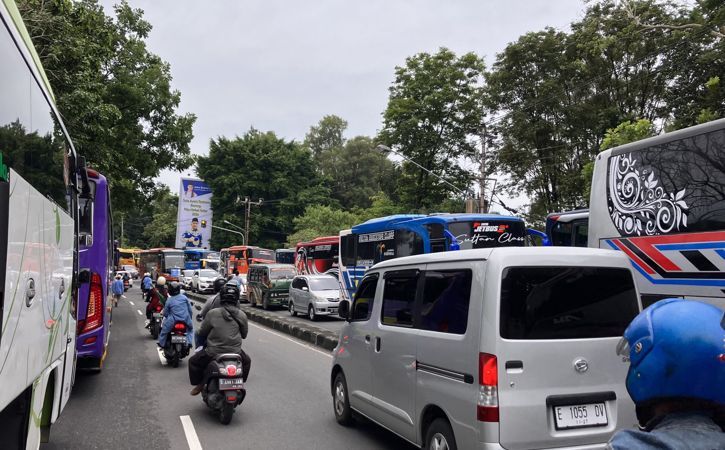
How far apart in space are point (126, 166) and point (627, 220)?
1900 centimetres

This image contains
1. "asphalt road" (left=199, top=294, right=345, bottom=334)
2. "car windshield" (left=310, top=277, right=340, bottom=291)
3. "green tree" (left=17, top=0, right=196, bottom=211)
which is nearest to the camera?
"green tree" (left=17, top=0, right=196, bottom=211)

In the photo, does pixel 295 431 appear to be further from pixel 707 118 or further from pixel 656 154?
pixel 707 118

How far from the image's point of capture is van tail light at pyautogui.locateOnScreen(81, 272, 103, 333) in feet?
26.9

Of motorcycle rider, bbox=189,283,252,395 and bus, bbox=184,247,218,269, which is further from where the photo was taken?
bus, bbox=184,247,218,269

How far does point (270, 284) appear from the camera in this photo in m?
24.8

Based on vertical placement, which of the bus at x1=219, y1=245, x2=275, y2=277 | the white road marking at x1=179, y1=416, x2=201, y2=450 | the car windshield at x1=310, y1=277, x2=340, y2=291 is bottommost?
the white road marking at x1=179, y1=416, x2=201, y2=450

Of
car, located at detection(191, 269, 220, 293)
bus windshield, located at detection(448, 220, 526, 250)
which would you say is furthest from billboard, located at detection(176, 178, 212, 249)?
bus windshield, located at detection(448, 220, 526, 250)

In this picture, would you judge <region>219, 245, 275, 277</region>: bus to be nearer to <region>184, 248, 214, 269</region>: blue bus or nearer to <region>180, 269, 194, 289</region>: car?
<region>180, 269, 194, 289</region>: car

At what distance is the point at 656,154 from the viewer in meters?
7.61

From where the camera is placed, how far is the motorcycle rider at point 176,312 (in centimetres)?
995

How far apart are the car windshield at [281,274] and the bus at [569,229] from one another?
1410cm

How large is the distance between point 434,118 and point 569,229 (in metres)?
22.3

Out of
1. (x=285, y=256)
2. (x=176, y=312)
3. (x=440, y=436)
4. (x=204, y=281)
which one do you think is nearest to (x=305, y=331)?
(x=176, y=312)

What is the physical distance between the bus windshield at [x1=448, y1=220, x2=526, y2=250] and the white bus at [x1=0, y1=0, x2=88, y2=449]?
440 inches
